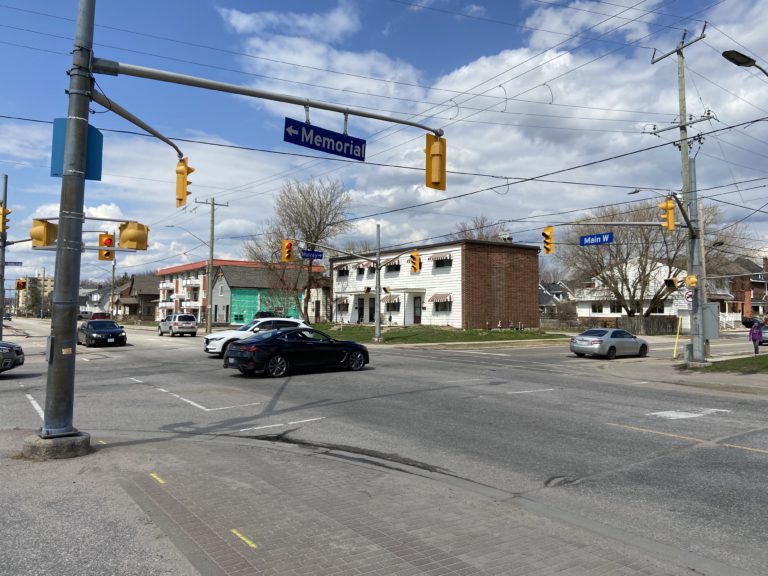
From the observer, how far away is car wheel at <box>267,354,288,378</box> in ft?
53.6

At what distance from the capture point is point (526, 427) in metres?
9.79

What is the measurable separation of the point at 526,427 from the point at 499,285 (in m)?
37.4

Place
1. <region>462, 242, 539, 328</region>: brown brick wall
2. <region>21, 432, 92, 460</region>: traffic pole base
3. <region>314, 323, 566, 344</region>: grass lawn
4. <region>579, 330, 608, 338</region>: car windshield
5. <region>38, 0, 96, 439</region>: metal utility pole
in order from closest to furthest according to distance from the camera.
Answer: <region>21, 432, 92, 460</region>: traffic pole base, <region>38, 0, 96, 439</region>: metal utility pole, <region>579, 330, 608, 338</region>: car windshield, <region>314, 323, 566, 344</region>: grass lawn, <region>462, 242, 539, 328</region>: brown brick wall

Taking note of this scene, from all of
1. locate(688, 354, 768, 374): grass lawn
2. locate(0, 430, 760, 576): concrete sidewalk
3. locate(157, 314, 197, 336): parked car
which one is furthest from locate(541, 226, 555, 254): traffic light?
locate(157, 314, 197, 336): parked car

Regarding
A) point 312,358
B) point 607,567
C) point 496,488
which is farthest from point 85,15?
point 312,358

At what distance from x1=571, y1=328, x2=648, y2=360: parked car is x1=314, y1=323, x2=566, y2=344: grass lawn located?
10378 mm

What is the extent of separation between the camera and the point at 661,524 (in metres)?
5.25

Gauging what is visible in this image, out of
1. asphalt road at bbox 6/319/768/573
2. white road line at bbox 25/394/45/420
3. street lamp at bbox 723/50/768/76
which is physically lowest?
white road line at bbox 25/394/45/420

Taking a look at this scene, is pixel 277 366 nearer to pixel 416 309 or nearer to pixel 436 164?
pixel 436 164

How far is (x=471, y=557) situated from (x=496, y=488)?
6.75 feet

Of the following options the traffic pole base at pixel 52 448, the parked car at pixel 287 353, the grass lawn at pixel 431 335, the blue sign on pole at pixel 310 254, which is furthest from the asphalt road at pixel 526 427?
the grass lawn at pixel 431 335

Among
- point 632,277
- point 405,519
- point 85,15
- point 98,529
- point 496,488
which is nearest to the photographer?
point 98,529

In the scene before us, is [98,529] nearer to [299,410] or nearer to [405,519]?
[405,519]

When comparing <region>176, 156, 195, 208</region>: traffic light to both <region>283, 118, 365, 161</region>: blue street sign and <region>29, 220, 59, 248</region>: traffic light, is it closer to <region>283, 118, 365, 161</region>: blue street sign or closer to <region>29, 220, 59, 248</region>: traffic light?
<region>283, 118, 365, 161</region>: blue street sign
